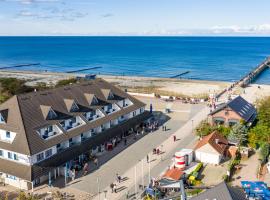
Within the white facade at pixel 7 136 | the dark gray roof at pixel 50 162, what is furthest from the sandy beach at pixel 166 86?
the white facade at pixel 7 136

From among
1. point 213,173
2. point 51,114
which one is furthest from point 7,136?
point 213,173

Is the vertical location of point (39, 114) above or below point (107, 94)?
below

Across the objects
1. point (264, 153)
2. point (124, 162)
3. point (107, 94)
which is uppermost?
point (107, 94)

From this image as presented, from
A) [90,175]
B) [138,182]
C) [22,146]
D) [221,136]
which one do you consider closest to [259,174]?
[221,136]

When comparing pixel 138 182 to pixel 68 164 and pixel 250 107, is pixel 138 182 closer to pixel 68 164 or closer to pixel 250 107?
pixel 68 164

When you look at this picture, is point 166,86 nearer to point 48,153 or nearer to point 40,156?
point 48,153

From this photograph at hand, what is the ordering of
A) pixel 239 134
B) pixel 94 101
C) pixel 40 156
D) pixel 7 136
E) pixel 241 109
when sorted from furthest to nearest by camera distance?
pixel 241 109 → pixel 94 101 → pixel 239 134 → pixel 7 136 → pixel 40 156
